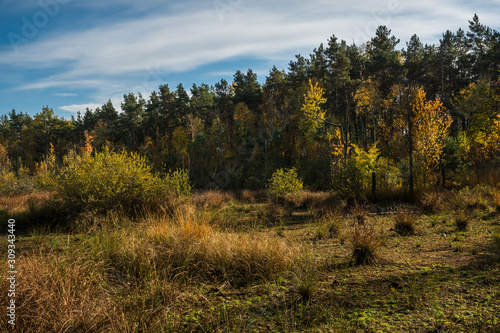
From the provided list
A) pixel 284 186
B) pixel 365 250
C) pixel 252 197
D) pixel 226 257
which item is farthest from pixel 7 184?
pixel 365 250

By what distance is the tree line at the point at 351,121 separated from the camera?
13.9m

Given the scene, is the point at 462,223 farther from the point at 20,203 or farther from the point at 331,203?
the point at 20,203

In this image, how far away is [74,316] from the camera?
2469 millimetres

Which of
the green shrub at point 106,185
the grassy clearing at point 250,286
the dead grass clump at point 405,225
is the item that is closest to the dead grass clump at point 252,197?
the green shrub at point 106,185

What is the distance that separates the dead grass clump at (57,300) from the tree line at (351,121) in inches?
383

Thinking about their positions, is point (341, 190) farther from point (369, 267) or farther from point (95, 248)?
point (95, 248)

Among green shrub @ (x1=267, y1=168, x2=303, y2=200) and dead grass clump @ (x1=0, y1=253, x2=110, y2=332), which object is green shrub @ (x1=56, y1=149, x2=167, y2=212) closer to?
dead grass clump @ (x1=0, y1=253, x2=110, y2=332)

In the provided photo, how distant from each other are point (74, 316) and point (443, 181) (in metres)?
18.2

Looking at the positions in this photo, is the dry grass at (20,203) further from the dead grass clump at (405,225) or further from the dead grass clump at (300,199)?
the dead grass clump at (405,225)

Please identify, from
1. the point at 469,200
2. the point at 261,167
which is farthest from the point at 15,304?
the point at 261,167

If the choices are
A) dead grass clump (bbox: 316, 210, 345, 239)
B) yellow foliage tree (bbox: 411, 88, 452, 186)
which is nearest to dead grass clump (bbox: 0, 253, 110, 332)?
dead grass clump (bbox: 316, 210, 345, 239)

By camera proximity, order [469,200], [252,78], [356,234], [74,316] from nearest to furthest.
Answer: [74,316], [356,234], [469,200], [252,78]

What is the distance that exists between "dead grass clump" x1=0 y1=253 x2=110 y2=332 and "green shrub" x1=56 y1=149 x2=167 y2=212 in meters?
5.27

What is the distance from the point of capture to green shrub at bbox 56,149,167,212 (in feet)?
27.3
